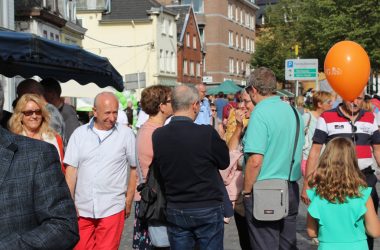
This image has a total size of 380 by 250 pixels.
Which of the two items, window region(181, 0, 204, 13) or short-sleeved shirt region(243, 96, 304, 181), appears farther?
window region(181, 0, 204, 13)

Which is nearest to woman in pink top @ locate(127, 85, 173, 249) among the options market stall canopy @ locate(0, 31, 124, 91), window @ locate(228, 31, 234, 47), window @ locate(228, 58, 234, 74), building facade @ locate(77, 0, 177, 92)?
market stall canopy @ locate(0, 31, 124, 91)

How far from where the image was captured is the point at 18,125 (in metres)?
5.89

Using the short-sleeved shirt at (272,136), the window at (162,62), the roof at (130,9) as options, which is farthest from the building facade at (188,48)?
the short-sleeved shirt at (272,136)

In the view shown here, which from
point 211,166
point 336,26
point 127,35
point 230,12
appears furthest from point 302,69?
point 230,12

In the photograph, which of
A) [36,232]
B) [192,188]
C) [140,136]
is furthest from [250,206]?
[36,232]

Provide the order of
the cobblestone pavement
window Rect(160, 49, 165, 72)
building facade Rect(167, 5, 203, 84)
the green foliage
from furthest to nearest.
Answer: building facade Rect(167, 5, 203, 84)
window Rect(160, 49, 165, 72)
the green foliage
the cobblestone pavement

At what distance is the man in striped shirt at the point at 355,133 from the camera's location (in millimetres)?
6438

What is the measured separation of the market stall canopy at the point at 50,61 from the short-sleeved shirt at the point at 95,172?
1.91m

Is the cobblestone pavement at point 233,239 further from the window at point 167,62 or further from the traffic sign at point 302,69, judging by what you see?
the window at point 167,62

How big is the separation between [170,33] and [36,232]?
55.8 meters

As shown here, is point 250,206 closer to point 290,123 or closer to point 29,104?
point 290,123

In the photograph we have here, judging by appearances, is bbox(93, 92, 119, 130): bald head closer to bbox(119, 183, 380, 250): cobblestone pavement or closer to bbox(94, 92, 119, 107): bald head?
bbox(94, 92, 119, 107): bald head

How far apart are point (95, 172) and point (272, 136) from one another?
5.26 ft

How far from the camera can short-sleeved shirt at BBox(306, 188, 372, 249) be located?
4.84m
